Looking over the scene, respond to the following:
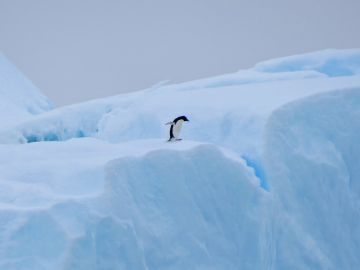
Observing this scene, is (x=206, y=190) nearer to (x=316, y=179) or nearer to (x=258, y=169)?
(x=258, y=169)

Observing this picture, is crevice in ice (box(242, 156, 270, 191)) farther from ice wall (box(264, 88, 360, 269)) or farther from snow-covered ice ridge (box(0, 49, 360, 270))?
ice wall (box(264, 88, 360, 269))

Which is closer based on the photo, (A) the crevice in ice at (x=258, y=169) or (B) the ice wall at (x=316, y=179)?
(B) the ice wall at (x=316, y=179)

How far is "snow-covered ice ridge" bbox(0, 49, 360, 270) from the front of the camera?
4.78 m

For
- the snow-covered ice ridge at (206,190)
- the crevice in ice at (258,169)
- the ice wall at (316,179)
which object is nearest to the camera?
the snow-covered ice ridge at (206,190)

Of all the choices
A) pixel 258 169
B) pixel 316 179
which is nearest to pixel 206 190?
pixel 258 169

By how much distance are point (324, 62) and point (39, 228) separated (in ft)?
31.1

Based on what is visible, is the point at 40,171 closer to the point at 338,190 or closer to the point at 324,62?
the point at 338,190

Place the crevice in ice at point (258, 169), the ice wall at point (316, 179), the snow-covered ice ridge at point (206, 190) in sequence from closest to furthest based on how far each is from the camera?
the snow-covered ice ridge at point (206, 190) → the ice wall at point (316, 179) → the crevice in ice at point (258, 169)

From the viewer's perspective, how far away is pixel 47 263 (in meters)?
4.48

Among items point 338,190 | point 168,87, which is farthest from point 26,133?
point 338,190

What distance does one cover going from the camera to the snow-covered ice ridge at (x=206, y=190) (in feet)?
15.7

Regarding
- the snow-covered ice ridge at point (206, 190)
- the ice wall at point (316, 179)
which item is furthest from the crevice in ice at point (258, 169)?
the ice wall at point (316, 179)

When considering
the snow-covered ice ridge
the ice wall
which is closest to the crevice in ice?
the snow-covered ice ridge

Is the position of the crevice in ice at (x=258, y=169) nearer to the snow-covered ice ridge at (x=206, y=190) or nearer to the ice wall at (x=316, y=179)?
the snow-covered ice ridge at (x=206, y=190)
